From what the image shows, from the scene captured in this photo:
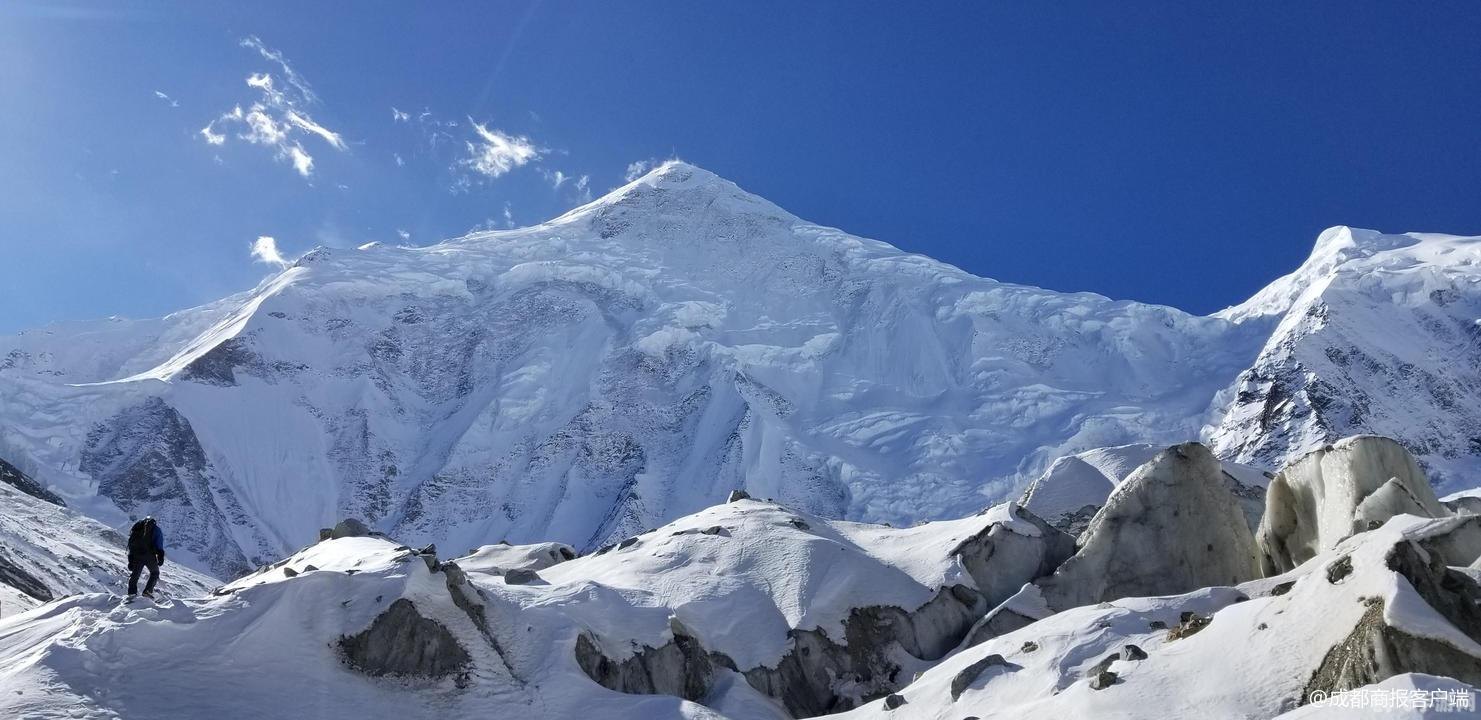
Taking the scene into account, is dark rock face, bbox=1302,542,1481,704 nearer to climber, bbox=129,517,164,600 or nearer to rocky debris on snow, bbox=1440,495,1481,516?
rocky debris on snow, bbox=1440,495,1481,516

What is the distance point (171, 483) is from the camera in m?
182

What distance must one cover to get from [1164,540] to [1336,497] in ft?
19.0

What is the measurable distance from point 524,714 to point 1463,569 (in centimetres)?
2109

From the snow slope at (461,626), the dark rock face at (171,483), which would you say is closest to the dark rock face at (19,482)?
the dark rock face at (171,483)

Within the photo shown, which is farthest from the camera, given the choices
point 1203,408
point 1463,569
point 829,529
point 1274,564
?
point 1203,408

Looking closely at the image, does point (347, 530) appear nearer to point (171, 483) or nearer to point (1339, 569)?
point (1339, 569)

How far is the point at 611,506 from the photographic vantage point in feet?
627

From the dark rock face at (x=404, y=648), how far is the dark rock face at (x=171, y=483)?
14749cm

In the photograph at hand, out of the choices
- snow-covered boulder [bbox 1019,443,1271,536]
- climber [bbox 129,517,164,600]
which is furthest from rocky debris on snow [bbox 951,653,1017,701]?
snow-covered boulder [bbox 1019,443,1271,536]

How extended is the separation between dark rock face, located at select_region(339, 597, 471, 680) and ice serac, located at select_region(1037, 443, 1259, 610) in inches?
794

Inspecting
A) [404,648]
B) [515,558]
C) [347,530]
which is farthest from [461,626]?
[515,558]

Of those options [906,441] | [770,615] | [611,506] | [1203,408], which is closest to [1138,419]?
[1203,408]

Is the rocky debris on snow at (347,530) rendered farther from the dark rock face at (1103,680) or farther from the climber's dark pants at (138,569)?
the dark rock face at (1103,680)

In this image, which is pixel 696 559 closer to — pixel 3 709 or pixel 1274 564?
pixel 1274 564
